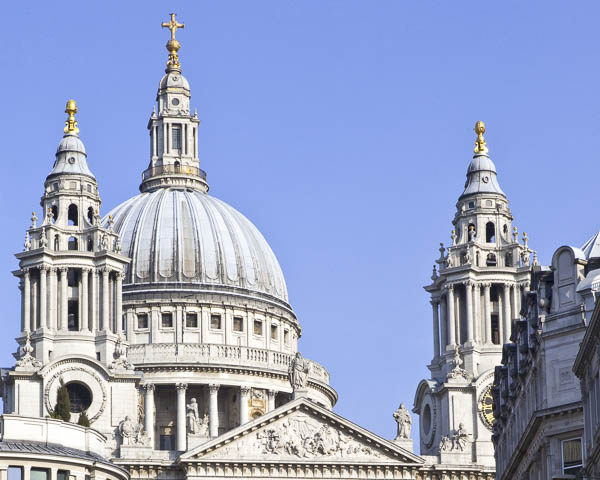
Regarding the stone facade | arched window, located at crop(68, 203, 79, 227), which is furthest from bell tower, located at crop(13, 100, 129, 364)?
the stone facade

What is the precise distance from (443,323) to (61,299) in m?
24.9

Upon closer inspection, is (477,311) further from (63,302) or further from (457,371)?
(63,302)

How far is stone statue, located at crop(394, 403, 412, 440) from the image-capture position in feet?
452

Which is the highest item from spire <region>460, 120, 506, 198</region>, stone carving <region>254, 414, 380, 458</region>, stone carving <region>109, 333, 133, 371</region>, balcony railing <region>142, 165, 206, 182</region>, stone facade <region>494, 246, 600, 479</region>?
balcony railing <region>142, 165, 206, 182</region>

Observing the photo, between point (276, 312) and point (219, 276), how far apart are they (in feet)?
16.7

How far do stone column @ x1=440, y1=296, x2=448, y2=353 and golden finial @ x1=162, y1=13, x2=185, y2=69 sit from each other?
118 feet

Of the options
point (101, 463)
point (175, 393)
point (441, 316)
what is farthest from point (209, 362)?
point (101, 463)

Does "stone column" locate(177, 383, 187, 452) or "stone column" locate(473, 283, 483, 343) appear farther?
"stone column" locate(177, 383, 187, 452)

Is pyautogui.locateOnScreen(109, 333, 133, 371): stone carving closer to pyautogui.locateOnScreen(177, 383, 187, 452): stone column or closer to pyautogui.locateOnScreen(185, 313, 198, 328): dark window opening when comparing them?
pyautogui.locateOnScreen(177, 383, 187, 452): stone column

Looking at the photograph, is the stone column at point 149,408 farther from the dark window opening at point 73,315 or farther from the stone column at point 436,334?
the stone column at point 436,334

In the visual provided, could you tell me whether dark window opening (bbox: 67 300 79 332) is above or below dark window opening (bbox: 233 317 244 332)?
below

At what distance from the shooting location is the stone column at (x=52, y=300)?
137 metres

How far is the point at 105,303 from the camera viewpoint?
138625 millimetres

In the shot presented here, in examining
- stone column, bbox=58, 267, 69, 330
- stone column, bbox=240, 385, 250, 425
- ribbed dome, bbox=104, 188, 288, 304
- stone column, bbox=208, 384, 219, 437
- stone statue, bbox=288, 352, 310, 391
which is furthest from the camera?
ribbed dome, bbox=104, 188, 288, 304
